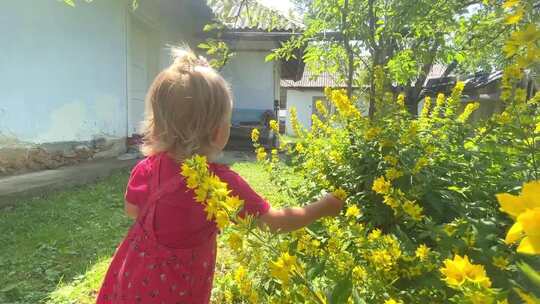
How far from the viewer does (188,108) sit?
5.13 ft

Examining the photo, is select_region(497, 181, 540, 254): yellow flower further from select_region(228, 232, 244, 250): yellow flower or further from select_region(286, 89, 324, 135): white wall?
select_region(286, 89, 324, 135): white wall

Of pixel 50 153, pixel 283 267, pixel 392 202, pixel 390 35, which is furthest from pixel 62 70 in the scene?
pixel 283 267

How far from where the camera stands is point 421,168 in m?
1.53

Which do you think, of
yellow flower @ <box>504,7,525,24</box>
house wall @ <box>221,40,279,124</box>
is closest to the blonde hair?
yellow flower @ <box>504,7,525,24</box>

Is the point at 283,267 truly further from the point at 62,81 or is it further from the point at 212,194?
the point at 62,81

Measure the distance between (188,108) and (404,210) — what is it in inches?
29.5

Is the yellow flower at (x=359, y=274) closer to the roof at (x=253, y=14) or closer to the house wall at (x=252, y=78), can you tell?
the roof at (x=253, y=14)

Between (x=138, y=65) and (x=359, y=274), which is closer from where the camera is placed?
(x=359, y=274)

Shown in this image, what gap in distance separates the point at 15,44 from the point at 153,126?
390 centimetres

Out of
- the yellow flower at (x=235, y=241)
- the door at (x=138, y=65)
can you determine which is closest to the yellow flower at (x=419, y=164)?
the yellow flower at (x=235, y=241)

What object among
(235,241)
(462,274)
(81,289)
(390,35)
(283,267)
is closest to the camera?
(462,274)

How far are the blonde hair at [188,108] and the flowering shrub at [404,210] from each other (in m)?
0.42

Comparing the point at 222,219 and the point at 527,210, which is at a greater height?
the point at 527,210

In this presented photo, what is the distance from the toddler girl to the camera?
1.54 m
